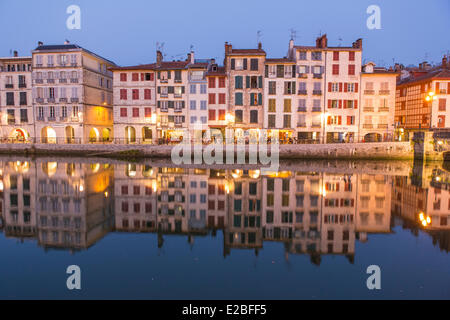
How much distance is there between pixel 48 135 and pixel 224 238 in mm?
47571

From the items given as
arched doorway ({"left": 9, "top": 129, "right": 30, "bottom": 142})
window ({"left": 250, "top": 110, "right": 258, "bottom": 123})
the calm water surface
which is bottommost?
the calm water surface

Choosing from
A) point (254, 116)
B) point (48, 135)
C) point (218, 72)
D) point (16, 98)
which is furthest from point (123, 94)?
point (254, 116)

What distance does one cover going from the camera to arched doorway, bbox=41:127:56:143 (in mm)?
48294

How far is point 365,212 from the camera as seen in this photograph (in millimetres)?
16594

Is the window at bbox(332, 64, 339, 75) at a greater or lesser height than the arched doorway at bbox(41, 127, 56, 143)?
greater

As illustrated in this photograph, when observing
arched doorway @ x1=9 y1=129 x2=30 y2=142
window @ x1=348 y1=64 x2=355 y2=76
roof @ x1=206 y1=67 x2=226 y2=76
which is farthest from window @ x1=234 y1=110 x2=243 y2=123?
arched doorway @ x1=9 y1=129 x2=30 y2=142

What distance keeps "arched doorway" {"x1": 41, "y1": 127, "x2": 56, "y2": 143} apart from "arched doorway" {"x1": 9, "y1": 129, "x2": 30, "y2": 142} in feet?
7.51

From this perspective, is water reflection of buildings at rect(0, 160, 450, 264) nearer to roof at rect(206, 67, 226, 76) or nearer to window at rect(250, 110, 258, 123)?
window at rect(250, 110, 258, 123)

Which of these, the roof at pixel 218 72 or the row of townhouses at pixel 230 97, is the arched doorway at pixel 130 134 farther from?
the roof at pixel 218 72

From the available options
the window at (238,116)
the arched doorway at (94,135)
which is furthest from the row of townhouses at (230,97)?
the arched doorway at (94,135)

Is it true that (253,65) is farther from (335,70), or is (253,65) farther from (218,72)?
(335,70)

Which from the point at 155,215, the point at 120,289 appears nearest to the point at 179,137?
the point at 155,215

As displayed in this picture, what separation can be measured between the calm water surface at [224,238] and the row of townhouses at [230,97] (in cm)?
2254

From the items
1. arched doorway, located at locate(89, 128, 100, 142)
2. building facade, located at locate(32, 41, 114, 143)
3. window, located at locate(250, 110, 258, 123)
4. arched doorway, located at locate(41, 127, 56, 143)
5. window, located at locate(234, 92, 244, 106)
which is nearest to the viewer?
window, located at locate(234, 92, 244, 106)
